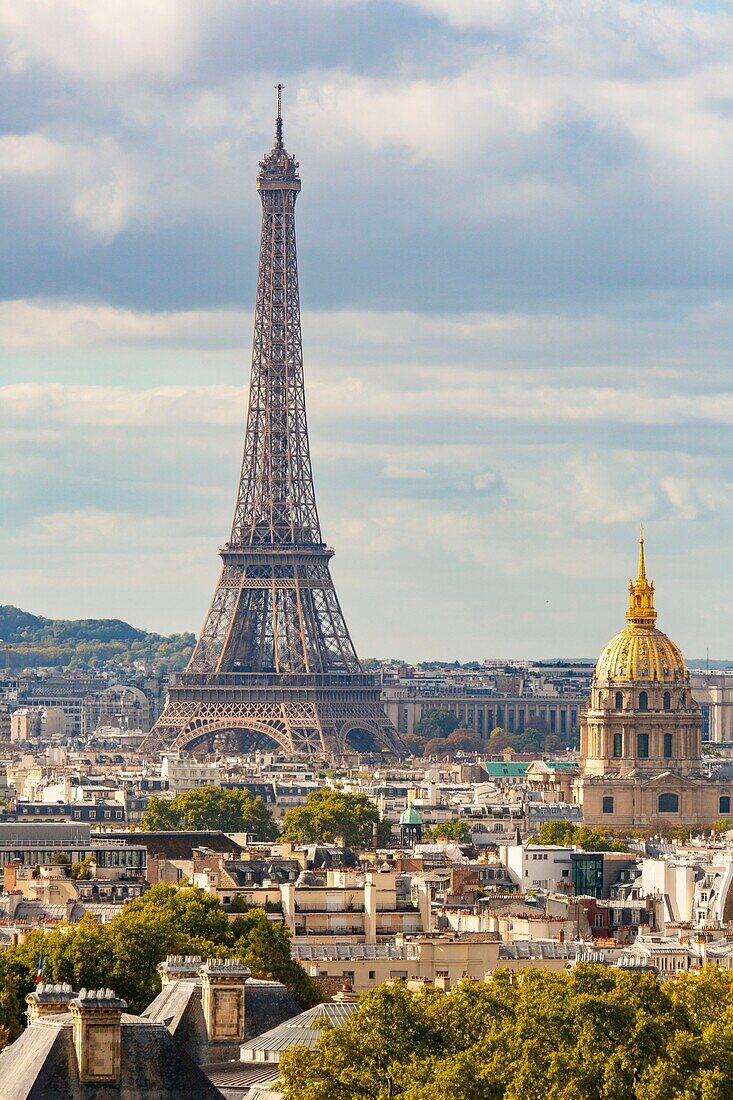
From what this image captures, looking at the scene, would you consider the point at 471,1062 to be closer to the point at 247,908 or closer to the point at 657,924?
the point at 247,908

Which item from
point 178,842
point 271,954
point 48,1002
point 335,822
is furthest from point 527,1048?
point 335,822

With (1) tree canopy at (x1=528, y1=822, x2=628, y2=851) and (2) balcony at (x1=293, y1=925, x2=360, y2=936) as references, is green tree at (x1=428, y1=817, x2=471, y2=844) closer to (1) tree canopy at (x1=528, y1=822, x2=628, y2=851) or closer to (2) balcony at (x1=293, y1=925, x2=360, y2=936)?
(1) tree canopy at (x1=528, y1=822, x2=628, y2=851)

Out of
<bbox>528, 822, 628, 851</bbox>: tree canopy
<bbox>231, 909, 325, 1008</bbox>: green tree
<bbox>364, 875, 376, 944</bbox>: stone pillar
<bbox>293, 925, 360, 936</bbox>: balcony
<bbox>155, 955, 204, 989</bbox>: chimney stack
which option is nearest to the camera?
<bbox>155, 955, 204, 989</bbox>: chimney stack

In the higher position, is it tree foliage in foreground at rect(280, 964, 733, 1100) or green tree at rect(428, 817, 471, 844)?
green tree at rect(428, 817, 471, 844)

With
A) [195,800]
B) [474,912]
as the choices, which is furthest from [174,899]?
[195,800]

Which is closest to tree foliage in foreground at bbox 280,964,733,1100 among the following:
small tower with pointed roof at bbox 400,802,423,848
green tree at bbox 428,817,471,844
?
small tower with pointed roof at bbox 400,802,423,848

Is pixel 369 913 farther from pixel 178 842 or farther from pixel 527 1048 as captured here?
pixel 527 1048
